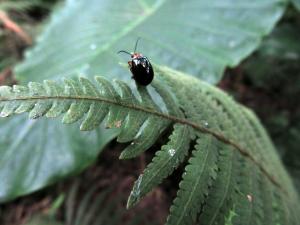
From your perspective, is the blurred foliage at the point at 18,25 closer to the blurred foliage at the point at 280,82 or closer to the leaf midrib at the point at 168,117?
the blurred foliage at the point at 280,82

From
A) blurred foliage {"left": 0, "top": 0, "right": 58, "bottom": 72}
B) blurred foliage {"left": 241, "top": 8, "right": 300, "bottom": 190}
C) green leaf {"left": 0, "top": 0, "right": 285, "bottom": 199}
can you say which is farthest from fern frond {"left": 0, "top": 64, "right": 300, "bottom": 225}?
blurred foliage {"left": 0, "top": 0, "right": 58, "bottom": 72}

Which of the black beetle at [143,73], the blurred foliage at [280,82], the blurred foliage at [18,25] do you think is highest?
the black beetle at [143,73]

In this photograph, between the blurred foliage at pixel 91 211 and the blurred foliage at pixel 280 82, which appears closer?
the blurred foliage at pixel 91 211

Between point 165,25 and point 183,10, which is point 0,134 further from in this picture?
point 183,10

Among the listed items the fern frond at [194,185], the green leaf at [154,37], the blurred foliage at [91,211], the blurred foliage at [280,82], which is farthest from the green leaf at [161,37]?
the fern frond at [194,185]

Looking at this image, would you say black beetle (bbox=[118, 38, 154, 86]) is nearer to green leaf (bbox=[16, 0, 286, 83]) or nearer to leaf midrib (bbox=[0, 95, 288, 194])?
leaf midrib (bbox=[0, 95, 288, 194])

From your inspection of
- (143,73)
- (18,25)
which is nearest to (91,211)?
(143,73)

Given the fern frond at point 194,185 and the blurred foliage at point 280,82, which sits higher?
the fern frond at point 194,185
